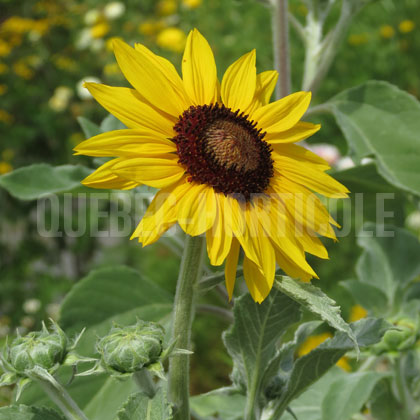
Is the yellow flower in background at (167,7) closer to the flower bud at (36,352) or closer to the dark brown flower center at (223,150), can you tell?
the dark brown flower center at (223,150)

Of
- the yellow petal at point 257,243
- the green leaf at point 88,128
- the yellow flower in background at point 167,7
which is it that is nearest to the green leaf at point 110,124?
the green leaf at point 88,128

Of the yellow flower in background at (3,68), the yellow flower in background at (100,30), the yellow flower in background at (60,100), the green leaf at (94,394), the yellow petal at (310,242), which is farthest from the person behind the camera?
the yellow flower in background at (100,30)

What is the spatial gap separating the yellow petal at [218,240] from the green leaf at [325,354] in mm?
165

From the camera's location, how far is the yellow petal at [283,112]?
67cm

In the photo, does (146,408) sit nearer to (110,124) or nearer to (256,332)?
(256,332)

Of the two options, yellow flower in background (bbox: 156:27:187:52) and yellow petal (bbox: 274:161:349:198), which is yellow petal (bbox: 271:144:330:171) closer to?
yellow petal (bbox: 274:161:349:198)

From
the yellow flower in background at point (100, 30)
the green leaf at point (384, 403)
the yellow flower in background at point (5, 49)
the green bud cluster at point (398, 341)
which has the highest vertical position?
the yellow flower in background at point (100, 30)

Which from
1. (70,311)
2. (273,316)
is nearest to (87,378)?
(70,311)

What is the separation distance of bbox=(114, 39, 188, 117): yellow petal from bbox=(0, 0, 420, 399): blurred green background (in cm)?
139

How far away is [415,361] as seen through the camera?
3.27ft

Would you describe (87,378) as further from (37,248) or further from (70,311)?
(37,248)

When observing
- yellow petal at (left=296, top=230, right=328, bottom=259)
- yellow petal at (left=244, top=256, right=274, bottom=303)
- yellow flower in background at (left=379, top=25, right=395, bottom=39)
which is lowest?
yellow petal at (left=244, top=256, right=274, bottom=303)

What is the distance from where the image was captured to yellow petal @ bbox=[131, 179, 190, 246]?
574 mm

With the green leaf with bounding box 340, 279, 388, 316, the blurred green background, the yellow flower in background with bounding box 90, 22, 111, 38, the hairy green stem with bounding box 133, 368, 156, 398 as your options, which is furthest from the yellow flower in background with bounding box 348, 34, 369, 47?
the hairy green stem with bounding box 133, 368, 156, 398
